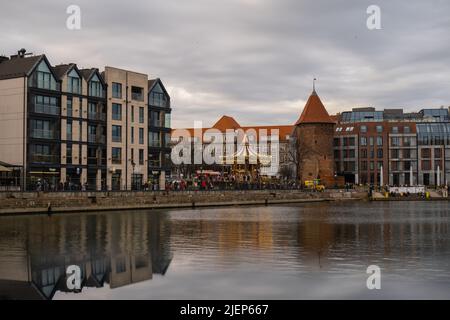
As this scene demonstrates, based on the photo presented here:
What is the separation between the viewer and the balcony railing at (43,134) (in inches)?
2842

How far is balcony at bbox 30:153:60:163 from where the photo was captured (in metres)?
71.9

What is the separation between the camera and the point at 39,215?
172ft

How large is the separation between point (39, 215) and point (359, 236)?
29934mm

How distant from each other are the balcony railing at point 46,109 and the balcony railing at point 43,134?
223cm

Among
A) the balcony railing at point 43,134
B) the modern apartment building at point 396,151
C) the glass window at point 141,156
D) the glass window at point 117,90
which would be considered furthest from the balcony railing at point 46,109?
the modern apartment building at point 396,151

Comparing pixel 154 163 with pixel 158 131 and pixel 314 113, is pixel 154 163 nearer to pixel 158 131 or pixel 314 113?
pixel 158 131

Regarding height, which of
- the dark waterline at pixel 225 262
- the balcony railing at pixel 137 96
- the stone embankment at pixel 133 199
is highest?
the balcony railing at pixel 137 96

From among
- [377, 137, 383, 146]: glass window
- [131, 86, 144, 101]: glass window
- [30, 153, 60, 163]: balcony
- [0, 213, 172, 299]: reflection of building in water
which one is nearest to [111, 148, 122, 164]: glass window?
[131, 86, 144, 101]: glass window

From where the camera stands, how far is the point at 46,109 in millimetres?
73750

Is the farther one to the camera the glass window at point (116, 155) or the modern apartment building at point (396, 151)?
the modern apartment building at point (396, 151)

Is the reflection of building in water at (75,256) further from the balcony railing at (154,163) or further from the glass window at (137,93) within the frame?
the balcony railing at (154,163)

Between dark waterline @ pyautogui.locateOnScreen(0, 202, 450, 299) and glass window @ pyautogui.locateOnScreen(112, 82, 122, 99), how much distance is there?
162ft
